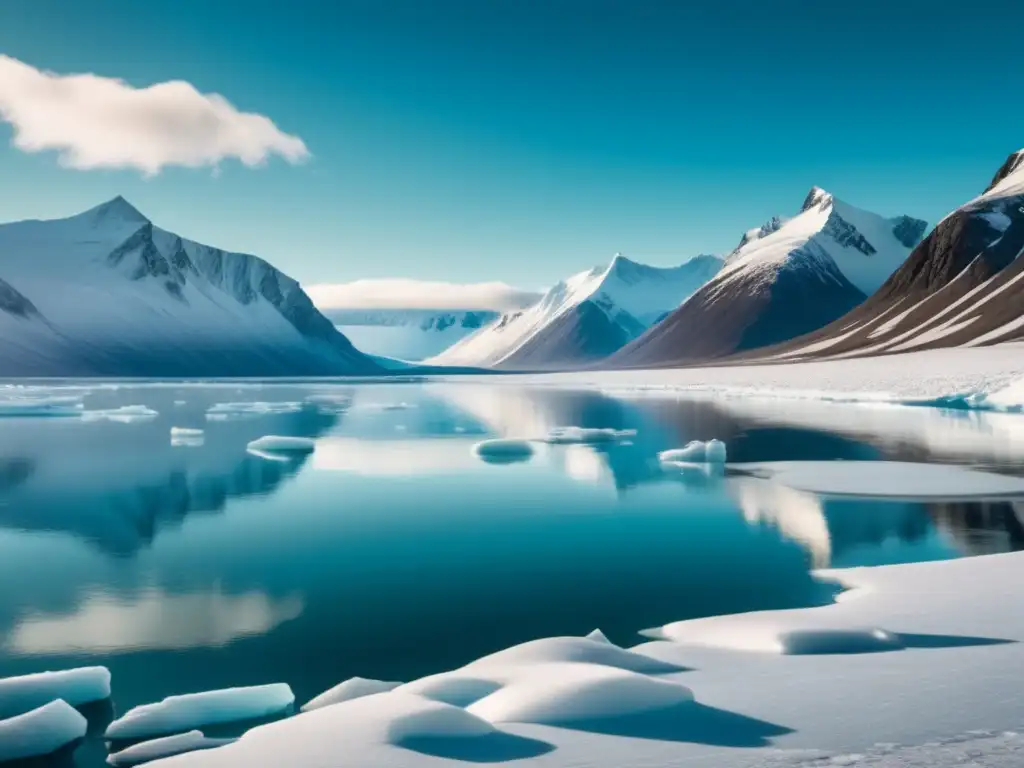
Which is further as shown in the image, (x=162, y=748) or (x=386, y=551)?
(x=386, y=551)

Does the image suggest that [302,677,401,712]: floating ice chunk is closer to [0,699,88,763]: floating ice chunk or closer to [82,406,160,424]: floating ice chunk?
[0,699,88,763]: floating ice chunk

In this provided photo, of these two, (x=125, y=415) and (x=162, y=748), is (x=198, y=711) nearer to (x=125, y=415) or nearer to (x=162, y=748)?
(x=162, y=748)

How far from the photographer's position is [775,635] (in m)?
9.05

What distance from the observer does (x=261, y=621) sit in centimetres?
1113

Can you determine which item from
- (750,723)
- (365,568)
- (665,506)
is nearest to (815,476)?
(665,506)

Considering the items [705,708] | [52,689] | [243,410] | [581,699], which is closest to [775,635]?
[705,708]

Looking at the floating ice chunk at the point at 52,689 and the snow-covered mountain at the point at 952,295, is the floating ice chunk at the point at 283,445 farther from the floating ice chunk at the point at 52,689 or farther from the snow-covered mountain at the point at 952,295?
the snow-covered mountain at the point at 952,295

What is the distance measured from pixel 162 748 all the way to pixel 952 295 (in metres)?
185

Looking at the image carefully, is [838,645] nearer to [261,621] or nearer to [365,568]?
[261,621]

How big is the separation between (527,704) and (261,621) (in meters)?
5.26

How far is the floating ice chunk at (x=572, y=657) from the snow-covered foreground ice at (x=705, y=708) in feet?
0.06

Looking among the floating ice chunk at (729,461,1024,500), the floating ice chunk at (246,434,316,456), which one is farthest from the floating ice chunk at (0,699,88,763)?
the floating ice chunk at (246,434,316,456)

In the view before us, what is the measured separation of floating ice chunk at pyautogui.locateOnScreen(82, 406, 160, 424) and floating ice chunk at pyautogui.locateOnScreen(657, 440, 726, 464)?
3133 cm

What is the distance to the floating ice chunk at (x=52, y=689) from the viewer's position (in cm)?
802
